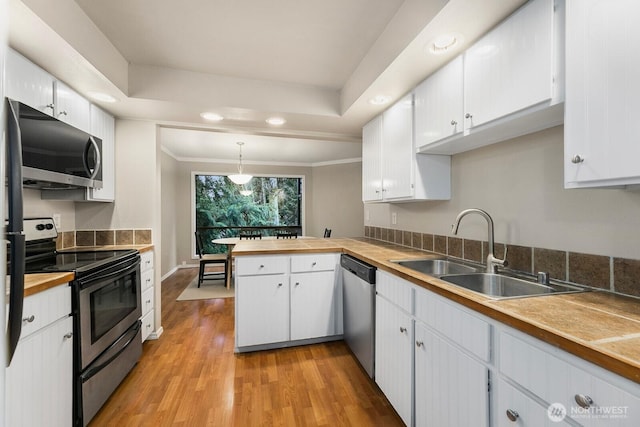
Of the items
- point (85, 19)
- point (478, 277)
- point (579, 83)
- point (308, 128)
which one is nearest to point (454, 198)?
point (478, 277)

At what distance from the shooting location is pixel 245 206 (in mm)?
6359

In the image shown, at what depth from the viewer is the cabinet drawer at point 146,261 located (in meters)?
2.44

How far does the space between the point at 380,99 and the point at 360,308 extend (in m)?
1.67

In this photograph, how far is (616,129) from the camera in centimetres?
86

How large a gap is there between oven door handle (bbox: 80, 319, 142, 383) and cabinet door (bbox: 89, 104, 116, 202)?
1129 millimetres

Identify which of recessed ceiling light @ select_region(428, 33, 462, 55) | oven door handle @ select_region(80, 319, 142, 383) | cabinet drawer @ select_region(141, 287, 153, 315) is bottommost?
oven door handle @ select_region(80, 319, 142, 383)

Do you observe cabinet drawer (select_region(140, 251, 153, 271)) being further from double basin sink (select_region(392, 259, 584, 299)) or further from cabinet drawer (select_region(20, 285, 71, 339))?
double basin sink (select_region(392, 259, 584, 299))

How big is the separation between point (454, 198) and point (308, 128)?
1.69 m

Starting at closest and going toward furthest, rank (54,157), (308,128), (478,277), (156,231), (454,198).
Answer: (478,277)
(54,157)
(454,198)
(156,231)
(308,128)

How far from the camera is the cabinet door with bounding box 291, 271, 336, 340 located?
2.45 meters

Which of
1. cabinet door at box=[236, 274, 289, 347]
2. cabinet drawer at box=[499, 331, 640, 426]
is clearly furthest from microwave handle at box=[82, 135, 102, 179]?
cabinet drawer at box=[499, 331, 640, 426]

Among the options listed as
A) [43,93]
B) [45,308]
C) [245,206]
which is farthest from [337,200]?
[45,308]

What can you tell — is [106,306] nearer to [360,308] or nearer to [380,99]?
[360,308]

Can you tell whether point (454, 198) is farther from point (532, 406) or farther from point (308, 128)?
point (308, 128)
